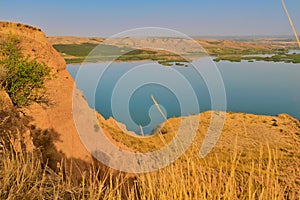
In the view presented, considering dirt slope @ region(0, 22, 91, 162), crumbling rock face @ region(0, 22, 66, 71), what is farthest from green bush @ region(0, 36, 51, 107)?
crumbling rock face @ region(0, 22, 66, 71)

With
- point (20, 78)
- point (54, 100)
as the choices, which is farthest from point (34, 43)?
point (20, 78)

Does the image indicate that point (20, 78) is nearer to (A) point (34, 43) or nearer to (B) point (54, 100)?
(B) point (54, 100)

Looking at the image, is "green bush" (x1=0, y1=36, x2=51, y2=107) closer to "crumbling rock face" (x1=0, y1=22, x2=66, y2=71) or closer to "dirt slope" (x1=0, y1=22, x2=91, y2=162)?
"dirt slope" (x1=0, y1=22, x2=91, y2=162)

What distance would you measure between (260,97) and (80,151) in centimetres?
5371

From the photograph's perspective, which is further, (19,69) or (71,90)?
(71,90)

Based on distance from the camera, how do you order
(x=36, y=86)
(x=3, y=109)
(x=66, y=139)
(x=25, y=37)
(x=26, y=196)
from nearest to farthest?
(x=26, y=196) → (x=3, y=109) → (x=36, y=86) → (x=66, y=139) → (x=25, y=37)

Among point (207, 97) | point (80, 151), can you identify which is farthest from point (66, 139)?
point (207, 97)

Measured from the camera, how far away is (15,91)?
9.34 meters

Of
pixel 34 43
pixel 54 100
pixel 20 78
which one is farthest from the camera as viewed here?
pixel 34 43

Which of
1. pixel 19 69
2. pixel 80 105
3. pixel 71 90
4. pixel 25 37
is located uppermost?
pixel 25 37

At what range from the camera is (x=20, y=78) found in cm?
968

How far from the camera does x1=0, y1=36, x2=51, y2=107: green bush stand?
9.30 meters

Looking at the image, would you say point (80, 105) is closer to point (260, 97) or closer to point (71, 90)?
point (71, 90)

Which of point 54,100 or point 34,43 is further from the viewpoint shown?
point 34,43
